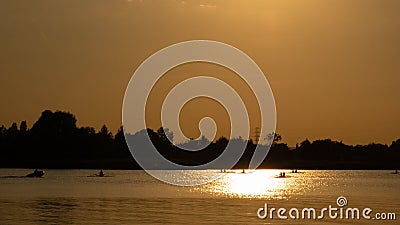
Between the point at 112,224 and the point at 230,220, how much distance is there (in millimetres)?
9788

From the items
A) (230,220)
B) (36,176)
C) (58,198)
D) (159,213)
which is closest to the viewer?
(230,220)

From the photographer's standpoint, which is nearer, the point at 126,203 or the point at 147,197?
the point at 126,203

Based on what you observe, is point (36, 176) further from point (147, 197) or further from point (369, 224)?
point (369, 224)

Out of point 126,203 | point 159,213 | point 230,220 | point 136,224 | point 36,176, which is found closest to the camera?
point 136,224

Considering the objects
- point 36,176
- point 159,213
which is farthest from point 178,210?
point 36,176

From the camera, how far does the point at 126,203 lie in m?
88.4

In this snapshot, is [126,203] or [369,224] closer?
[369,224]

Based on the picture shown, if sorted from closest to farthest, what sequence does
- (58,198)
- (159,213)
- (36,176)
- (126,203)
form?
1. (159,213)
2. (126,203)
3. (58,198)
4. (36,176)

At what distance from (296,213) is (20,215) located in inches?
924

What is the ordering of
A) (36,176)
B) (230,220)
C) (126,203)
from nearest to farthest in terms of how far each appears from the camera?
(230,220)
(126,203)
(36,176)

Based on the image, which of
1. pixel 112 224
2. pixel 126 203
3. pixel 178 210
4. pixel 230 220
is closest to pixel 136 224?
pixel 112 224

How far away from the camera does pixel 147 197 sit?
10088 centimetres

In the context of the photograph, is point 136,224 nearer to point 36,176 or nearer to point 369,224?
point 369,224

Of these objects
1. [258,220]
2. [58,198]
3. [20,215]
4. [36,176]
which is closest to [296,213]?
[258,220]
